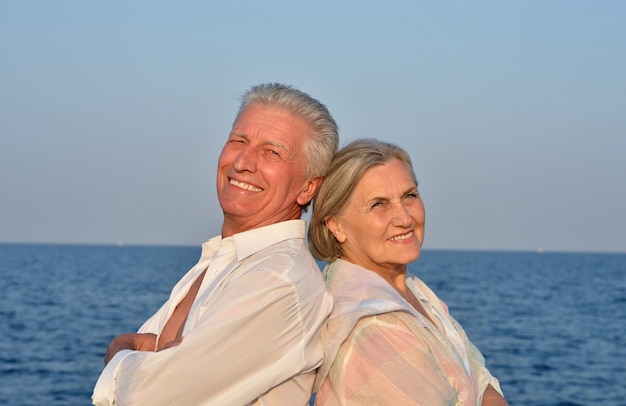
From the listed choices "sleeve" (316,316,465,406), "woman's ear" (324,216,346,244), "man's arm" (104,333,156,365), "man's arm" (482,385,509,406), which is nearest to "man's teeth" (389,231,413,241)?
"woman's ear" (324,216,346,244)

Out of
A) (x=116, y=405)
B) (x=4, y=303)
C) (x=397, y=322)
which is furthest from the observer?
(x=4, y=303)

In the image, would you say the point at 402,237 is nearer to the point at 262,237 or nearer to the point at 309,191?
the point at 309,191

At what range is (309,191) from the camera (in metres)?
3.86

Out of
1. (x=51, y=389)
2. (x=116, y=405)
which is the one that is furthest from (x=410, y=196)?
(x=51, y=389)

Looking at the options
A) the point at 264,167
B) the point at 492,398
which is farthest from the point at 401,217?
the point at 492,398

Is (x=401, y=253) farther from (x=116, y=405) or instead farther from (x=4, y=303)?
(x=4, y=303)

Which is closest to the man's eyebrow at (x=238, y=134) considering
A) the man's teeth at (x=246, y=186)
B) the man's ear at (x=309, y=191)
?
the man's teeth at (x=246, y=186)

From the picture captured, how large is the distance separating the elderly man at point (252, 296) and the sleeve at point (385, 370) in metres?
0.11

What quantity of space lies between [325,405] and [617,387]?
61.8ft

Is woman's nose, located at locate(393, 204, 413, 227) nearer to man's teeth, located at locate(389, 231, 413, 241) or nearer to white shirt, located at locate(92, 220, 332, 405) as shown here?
man's teeth, located at locate(389, 231, 413, 241)

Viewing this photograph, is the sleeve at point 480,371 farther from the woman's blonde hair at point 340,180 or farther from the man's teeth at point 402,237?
the woman's blonde hair at point 340,180

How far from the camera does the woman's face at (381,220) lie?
12.6ft

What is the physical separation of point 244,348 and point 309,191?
2.87ft

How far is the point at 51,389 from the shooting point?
61.1ft
